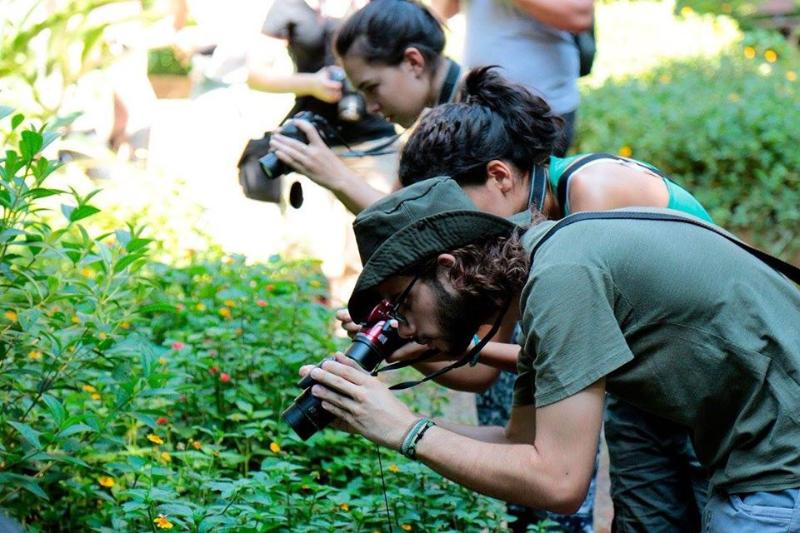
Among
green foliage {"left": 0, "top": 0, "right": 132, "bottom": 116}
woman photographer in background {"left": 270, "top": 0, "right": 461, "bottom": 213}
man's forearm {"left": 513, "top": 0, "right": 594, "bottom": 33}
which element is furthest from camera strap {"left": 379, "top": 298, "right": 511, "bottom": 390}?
green foliage {"left": 0, "top": 0, "right": 132, "bottom": 116}

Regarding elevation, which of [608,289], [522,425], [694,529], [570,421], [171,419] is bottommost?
[694,529]

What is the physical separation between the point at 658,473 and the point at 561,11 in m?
1.47

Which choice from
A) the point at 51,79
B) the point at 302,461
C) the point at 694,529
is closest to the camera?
the point at 694,529

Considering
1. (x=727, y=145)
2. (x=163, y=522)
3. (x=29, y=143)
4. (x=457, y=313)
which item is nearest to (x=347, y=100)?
(x=29, y=143)

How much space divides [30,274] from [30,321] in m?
0.28

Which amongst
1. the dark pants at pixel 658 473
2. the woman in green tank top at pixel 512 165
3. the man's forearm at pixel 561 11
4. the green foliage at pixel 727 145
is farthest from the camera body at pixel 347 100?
the green foliage at pixel 727 145

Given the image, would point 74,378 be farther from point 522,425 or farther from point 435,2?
point 435,2

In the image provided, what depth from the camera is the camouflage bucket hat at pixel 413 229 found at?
8.59 feet

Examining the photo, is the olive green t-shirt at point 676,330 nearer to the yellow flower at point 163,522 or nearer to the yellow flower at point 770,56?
the yellow flower at point 163,522

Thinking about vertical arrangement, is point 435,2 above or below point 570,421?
above

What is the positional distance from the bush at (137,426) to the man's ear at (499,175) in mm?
792

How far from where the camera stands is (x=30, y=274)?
3189 mm

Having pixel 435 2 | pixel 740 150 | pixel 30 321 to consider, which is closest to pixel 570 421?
pixel 30 321

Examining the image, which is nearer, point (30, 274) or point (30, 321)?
point (30, 321)
